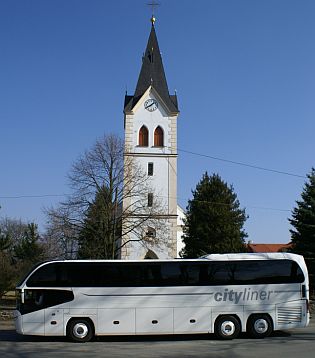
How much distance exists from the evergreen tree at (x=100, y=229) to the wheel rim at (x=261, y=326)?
17.0m

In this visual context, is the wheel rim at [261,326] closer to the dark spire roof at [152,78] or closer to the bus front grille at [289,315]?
the bus front grille at [289,315]

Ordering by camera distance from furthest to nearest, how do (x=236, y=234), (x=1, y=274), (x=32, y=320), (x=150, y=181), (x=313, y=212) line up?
(x=150, y=181), (x=236, y=234), (x=313, y=212), (x=1, y=274), (x=32, y=320)

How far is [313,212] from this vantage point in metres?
35.4

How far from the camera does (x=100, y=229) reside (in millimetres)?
33281

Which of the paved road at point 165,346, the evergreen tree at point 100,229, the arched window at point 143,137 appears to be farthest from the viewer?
the arched window at point 143,137

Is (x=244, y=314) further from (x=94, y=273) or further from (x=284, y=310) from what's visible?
(x=94, y=273)

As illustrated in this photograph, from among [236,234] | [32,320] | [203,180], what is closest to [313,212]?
[236,234]

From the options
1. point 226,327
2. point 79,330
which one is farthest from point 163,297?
point 79,330

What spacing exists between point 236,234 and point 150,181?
971 centimetres

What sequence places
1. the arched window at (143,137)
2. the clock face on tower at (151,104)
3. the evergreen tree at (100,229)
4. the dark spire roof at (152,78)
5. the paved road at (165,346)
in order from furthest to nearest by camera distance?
the dark spire roof at (152,78), the clock face on tower at (151,104), the arched window at (143,137), the evergreen tree at (100,229), the paved road at (165,346)

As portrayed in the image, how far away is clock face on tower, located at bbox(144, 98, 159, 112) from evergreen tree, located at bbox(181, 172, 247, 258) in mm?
9023

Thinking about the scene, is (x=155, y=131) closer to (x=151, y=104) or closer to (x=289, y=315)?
(x=151, y=104)

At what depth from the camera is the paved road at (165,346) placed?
13.7 m

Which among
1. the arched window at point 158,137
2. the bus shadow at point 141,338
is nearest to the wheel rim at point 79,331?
the bus shadow at point 141,338
